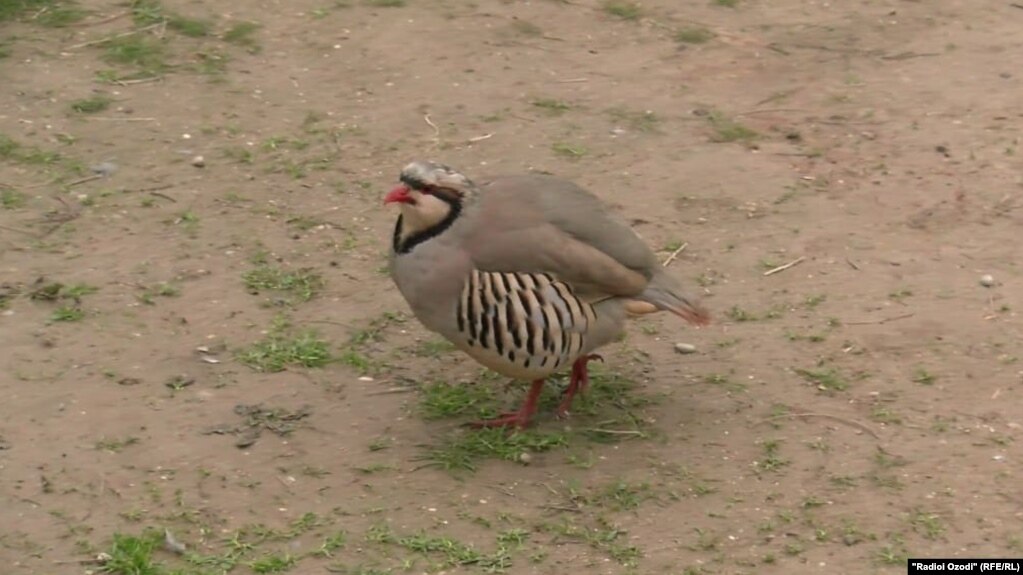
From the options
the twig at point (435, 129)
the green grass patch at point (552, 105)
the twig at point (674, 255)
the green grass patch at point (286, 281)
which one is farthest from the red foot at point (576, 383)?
the green grass patch at point (552, 105)

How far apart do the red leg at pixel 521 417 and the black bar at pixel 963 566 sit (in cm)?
149

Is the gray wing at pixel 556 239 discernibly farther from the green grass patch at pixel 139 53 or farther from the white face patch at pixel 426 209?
the green grass patch at pixel 139 53

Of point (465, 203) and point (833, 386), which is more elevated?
point (465, 203)

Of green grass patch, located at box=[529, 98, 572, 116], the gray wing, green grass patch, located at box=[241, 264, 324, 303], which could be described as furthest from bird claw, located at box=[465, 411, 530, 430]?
green grass patch, located at box=[529, 98, 572, 116]

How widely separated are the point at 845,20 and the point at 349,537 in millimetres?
5667

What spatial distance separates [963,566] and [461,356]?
7.28 ft

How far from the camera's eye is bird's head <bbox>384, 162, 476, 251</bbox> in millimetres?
5527

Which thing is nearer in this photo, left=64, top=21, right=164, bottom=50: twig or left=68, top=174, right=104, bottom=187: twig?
left=68, top=174, right=104, bottom=187: twig

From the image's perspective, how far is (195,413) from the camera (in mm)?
5742

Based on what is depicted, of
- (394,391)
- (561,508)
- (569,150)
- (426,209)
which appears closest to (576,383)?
(394,391)

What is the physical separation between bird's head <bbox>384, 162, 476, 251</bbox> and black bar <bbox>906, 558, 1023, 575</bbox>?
6.36 ft

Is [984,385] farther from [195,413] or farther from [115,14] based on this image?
[115,14]

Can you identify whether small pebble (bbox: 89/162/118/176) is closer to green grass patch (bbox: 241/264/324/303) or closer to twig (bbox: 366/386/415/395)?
green grass patch (bbox: 241/264/324/303)

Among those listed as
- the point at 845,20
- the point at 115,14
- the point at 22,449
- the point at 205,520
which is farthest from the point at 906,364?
the point at 115,14
